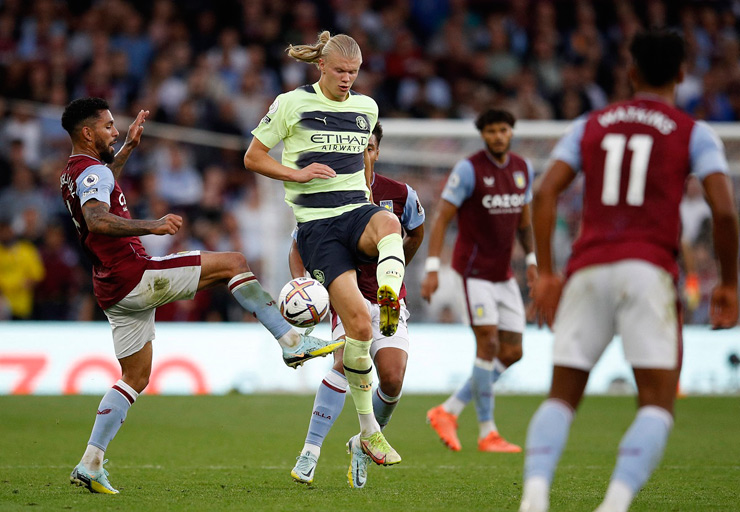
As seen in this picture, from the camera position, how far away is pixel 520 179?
9680 millimetres

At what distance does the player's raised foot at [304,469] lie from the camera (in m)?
6.36

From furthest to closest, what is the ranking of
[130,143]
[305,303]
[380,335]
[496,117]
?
1. [496,117]
2. [130,143]
3. [380,335]
4. [305,303]

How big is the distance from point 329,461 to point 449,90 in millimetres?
12975

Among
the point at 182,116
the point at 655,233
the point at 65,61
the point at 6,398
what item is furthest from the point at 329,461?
the point at 65,61

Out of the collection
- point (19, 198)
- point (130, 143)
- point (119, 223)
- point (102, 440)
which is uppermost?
point (130, 143)

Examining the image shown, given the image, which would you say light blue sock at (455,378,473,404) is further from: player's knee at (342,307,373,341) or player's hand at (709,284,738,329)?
player's hand at (709,284,738,329)

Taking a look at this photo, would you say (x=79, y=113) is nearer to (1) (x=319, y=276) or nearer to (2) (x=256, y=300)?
(2) (x=256, y=300)

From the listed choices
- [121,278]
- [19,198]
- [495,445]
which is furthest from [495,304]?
[19,198]

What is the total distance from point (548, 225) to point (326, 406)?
2.78 meters

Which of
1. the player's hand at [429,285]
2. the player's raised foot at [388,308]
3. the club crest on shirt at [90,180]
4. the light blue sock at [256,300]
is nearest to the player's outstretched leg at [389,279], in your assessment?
the player's raised foot at [388,308]

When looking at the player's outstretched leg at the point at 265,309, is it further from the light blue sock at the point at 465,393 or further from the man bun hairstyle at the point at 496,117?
the man bun hairstyle at the point at 496,117

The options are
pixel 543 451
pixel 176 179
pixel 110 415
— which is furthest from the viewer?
pixel 176 179

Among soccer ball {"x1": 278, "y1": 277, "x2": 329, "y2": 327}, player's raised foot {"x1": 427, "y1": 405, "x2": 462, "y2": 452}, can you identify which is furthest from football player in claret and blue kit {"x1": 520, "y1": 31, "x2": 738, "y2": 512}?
player's raised foot {"x1": 427, "y1": 405, "x2": 462, "y2": 452}

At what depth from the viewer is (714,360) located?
14.8m
